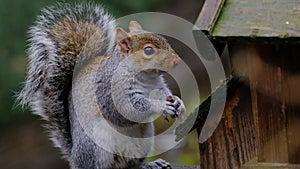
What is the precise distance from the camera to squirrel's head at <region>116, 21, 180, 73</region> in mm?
2201

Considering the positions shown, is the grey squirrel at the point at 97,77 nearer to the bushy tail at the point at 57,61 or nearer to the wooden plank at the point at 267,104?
the bushy tail at the point at 57,61

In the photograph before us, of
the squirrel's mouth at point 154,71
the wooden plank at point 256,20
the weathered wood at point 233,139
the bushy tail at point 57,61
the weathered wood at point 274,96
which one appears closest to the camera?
the wooden plank at point 256,20

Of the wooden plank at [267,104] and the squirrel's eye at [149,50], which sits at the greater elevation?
the squirrel's eye at [149,50]

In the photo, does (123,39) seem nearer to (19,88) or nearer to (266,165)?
(266,165)

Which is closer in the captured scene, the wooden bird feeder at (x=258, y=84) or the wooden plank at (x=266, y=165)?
the wooden bird feeder at (x=258, y=84)

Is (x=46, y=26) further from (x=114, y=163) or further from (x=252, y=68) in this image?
(x=252, y=68)

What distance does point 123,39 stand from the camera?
7.57ft

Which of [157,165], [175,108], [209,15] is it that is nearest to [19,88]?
[157,165]

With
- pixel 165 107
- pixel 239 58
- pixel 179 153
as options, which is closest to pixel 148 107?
pixel 165 107

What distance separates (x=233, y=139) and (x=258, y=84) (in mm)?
203

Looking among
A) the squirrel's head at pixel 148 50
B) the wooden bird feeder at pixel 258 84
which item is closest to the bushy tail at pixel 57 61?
the squirrel's head at pixel 148 50

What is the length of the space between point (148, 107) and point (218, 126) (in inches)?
12.2

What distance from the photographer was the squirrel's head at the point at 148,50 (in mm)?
2201

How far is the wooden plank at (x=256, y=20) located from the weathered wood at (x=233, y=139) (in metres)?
0.28
